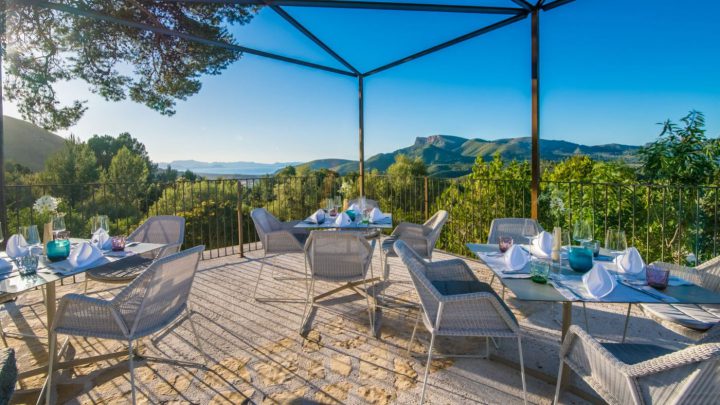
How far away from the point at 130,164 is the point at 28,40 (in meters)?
18.6

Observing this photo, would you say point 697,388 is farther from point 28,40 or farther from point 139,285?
point 28,40

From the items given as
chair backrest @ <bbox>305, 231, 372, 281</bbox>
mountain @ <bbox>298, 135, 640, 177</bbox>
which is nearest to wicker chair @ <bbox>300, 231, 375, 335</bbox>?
chair backrest @ <bbox>305, 231, 372, 281</bbox>

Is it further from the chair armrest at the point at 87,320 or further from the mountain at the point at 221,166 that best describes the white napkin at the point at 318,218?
the mountain at the point at 221,166

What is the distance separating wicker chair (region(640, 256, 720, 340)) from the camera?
1771 millimetres

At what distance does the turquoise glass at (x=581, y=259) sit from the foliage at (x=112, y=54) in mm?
6290

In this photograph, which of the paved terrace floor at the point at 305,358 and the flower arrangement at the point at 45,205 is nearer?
the paved terrace floor at the point at 305,358

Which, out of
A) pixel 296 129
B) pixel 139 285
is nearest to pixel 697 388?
pixel 139 285

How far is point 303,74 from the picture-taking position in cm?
1148

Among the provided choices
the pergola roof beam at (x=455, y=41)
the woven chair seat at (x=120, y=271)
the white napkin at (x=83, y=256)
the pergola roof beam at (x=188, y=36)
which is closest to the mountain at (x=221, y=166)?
the pergola roof beam at (x=188, y=36)

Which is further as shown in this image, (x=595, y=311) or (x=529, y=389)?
(x=595, y=311)

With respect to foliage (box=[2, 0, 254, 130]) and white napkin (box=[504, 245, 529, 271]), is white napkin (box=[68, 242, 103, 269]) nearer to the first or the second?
white napkin (box=[504, 245, 529, 271])

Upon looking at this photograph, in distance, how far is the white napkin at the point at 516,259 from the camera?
1.92m

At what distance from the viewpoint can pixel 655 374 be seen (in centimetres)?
107

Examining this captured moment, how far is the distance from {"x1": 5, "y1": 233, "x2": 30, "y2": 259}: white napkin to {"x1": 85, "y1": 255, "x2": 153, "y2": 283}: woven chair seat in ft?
1.74
